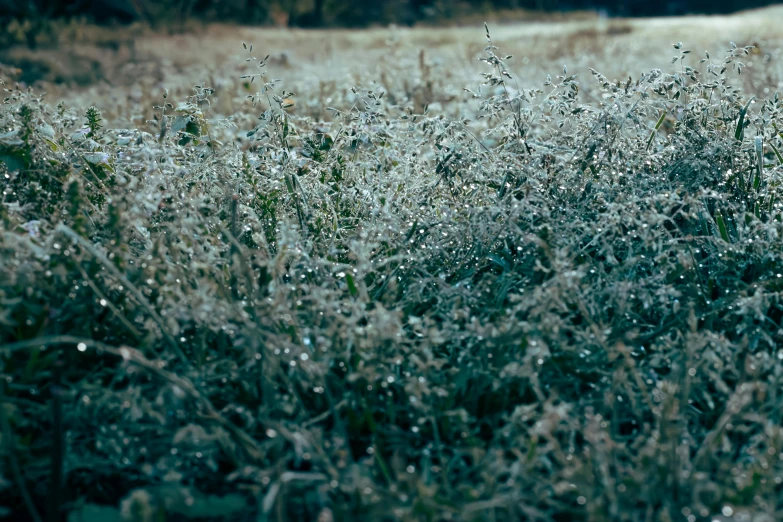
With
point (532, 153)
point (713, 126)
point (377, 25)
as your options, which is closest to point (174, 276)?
point (532, 153)

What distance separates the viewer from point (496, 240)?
2580 mm

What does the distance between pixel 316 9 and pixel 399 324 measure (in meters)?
15.3

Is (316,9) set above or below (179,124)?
above

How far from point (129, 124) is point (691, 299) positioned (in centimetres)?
334

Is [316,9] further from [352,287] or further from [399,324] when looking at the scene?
[399,324]

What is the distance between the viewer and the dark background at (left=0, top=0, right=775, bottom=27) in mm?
12711

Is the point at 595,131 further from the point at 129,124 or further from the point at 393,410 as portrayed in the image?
the point at 129,124

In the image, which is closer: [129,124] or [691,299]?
[691,299]

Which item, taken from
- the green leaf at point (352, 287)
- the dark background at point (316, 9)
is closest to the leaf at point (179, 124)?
the green leaf at point (352, 287)

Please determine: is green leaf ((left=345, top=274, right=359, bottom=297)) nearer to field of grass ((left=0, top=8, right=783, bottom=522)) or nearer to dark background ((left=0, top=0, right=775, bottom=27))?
field of grass ((left=0, top=8, right=783, bottom=522))

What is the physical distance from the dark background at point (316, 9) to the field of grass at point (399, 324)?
9395 mm

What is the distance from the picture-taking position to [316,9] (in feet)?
53.7

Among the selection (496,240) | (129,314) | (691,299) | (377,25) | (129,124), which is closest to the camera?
(129,314)

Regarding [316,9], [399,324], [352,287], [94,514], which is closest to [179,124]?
[352,287]
